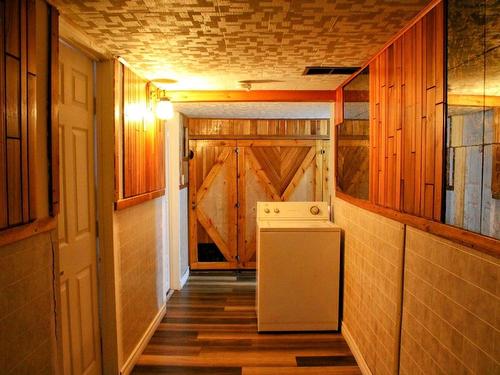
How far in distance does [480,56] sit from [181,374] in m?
2.61

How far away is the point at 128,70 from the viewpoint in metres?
2.48

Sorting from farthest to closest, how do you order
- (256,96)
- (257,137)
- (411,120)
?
(257,137), (256,96), (411,120)

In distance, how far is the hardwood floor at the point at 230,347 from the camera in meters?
2.60

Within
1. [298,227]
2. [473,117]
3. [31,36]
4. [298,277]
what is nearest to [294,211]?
[298,227]

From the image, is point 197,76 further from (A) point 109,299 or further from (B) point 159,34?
(A) point 109,299

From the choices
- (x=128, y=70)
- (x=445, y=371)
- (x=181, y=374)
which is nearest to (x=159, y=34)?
(x=128, y=70)

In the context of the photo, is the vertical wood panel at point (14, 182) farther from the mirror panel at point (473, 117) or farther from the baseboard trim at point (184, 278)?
the baseboard trim at point (184, 278)

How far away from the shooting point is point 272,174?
201 inches

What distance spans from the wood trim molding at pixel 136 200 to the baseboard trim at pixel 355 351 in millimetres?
2021

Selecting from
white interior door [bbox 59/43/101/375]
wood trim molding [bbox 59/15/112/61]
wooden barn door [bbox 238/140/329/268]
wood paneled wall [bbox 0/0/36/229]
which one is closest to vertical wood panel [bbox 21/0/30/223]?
wood paneled wall [bbox 0/0/36/229]

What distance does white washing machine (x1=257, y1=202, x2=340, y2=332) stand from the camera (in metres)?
3.08

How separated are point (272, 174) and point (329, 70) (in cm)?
259

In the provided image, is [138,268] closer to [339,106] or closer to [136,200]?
[136,200]

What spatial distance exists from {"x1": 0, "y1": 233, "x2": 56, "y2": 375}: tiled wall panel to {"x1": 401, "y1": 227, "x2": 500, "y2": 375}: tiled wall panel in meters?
1.66
